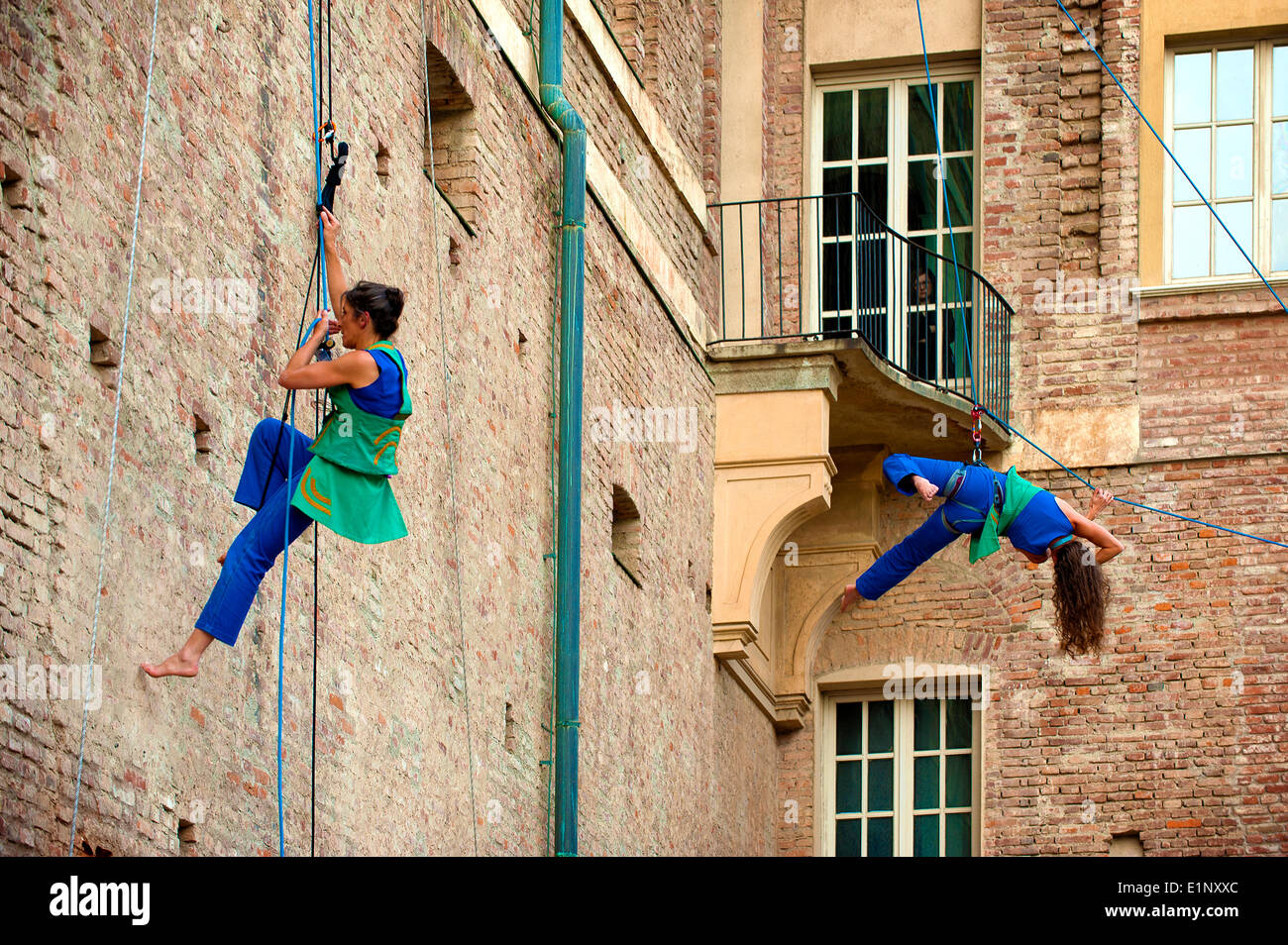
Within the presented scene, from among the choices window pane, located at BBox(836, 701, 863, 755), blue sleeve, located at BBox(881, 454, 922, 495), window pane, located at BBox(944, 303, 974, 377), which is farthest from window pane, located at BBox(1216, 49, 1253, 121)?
blue sleeve, located at BBox(881, 454, 922, 495)

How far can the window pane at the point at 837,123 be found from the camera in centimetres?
1748

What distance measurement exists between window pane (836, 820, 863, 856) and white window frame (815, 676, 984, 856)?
0.04 meters

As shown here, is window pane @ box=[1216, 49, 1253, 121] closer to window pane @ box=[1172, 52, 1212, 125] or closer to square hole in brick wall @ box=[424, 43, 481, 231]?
window pane @ box=[1172, 52, 1212, 125]

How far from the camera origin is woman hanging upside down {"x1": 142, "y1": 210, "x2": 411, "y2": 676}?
803 centimetres

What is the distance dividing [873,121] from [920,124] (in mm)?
359

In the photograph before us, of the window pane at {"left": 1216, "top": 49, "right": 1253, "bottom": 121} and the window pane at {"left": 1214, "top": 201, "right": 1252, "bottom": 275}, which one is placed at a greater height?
the window pane at {"left": 1216, "top": 49, "right": 1253, "bottom": 121}

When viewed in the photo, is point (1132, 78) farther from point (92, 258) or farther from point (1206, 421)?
point (92, 258)

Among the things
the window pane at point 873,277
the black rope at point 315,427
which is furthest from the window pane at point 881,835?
the black rope at point 315,427

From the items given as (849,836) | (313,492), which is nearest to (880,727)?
(849,836)

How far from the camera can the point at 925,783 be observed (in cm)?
1661

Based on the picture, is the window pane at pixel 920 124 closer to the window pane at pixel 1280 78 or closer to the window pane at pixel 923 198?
the window pane at pixel 923 198

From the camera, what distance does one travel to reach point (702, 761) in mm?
14750

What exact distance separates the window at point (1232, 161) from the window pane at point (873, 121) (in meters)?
2.07

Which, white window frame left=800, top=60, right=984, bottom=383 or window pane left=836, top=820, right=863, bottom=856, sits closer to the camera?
window pane left=836, top=820, right=863, bottom=856
